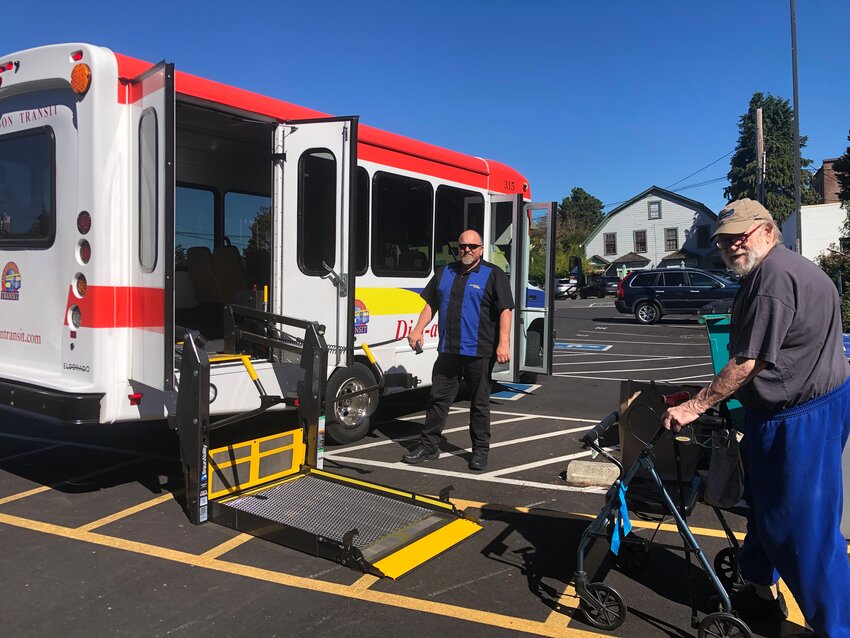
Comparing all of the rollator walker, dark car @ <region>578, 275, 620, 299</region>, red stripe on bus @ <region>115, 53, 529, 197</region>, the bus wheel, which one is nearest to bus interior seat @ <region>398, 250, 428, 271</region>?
red stripe on bus @ <region>115, 53, 529, 197</region>

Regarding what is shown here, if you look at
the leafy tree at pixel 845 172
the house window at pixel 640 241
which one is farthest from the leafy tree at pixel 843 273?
the house window at pixel 640 241

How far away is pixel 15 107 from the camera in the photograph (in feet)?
16.6

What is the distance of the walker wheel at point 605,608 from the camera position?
3.13m

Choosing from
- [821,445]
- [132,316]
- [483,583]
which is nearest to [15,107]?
[132,316]

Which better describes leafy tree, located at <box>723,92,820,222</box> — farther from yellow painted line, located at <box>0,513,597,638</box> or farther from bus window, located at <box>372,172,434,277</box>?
yellow painted line, located at <box>0,513,597,638</box>

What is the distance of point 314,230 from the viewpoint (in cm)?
603

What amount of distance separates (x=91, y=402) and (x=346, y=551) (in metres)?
2.05

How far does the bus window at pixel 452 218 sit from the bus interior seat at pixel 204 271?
8.46ft

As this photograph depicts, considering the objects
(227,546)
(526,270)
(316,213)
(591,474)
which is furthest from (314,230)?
(526,270)

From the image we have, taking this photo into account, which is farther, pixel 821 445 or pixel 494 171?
pixel 494 171

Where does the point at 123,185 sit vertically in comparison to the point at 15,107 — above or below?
below

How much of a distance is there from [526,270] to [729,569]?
5.35 metres

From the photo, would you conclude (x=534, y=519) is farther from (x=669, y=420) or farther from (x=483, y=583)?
(x=669, y=420)

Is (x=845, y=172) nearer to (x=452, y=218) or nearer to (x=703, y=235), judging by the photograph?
(x=703, y=235)
